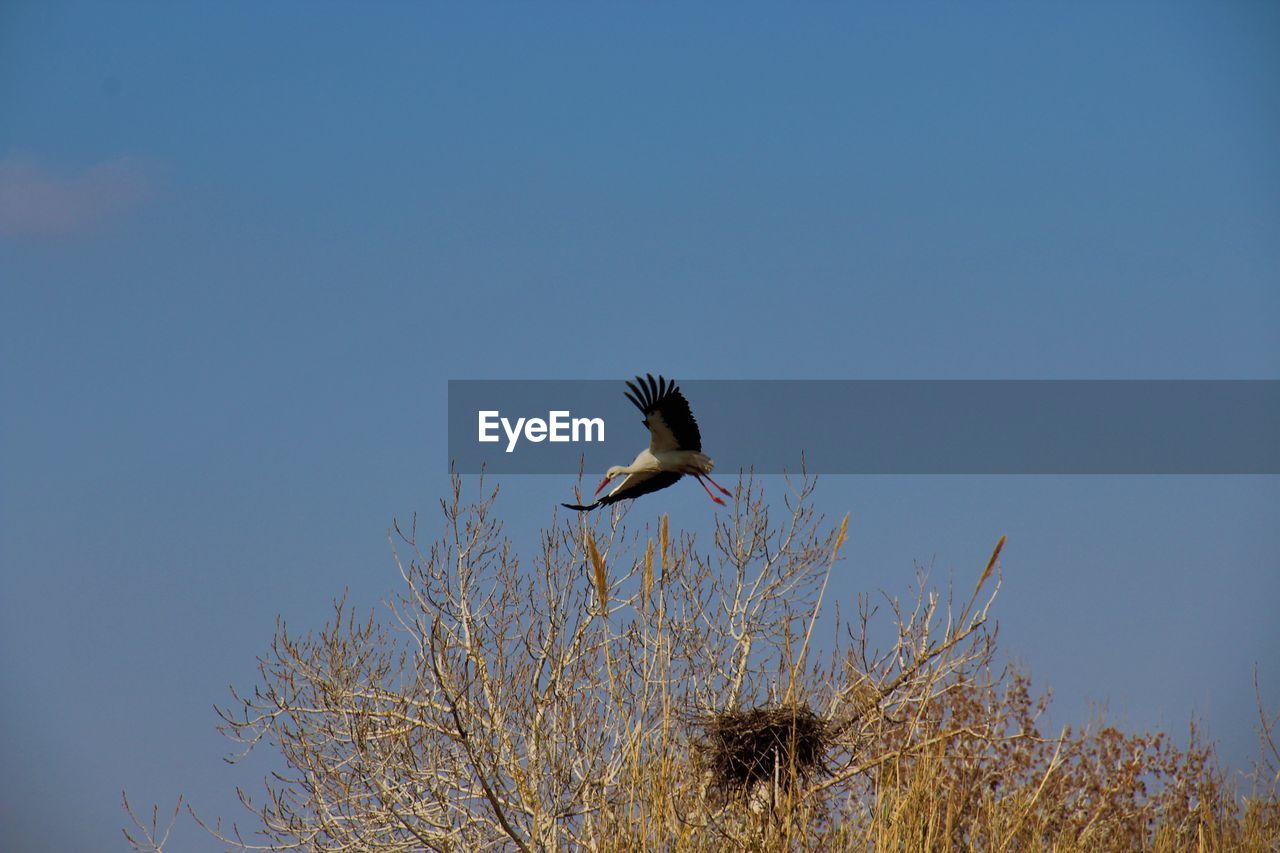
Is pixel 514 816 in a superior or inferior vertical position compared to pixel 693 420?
inferior

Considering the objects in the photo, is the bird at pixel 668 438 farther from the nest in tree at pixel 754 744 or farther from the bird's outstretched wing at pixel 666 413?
the nest in tree at pixel 754 744

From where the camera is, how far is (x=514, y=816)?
13.5 meters

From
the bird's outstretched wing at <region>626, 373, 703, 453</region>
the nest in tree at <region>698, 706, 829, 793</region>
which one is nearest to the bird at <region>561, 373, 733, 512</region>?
the bird's outstretched wing at <region>626, 373, 703, 453</region>

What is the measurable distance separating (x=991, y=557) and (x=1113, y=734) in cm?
1134

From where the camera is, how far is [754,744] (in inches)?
288

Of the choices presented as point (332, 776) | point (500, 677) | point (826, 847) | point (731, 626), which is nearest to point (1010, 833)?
point (826, 847)

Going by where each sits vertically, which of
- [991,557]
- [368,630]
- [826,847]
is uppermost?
[368,630]

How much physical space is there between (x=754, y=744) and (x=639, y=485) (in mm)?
4045

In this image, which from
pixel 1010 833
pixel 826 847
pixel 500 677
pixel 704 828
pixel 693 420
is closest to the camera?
pixel 1010 833

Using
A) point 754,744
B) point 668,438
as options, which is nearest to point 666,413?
point 668,438

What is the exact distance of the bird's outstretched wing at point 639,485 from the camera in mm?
10922

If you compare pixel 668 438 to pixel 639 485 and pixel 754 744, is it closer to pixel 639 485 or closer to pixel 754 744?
pixel 639 485

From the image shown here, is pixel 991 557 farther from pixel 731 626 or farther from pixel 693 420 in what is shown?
pixel 731 626

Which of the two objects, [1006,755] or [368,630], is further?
[368,630]
